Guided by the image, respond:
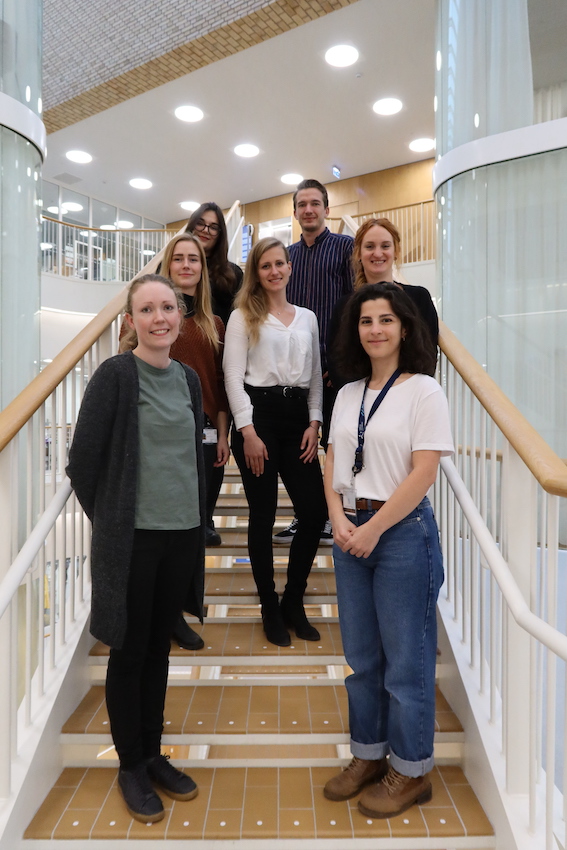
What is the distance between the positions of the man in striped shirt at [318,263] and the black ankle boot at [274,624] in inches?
23.4

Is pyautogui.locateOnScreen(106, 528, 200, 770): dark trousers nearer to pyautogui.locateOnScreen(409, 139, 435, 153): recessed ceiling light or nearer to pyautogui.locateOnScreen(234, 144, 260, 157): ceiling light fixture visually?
pyautogui.locateOnScreen(234, 144, 260, 157): ceiling light fixture

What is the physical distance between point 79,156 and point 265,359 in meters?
9.90

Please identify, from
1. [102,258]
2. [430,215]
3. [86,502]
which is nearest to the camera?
[86,502]

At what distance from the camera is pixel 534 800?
1.53 meters

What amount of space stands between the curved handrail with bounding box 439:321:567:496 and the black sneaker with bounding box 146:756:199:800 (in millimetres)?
1394

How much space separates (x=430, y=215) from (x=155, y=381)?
863 cm

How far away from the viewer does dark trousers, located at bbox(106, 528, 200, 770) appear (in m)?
1.60

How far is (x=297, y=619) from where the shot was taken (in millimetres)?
2404

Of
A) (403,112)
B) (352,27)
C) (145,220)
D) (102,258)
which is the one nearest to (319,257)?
(352,27)

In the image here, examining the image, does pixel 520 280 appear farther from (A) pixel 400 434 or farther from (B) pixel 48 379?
(B) pixel 48 379

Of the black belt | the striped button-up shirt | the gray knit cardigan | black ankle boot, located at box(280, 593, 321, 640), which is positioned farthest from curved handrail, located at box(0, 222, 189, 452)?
black ankle boot, located at box(280, 593, 321, 640)

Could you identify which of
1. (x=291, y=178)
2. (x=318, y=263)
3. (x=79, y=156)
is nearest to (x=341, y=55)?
(x=291, y=178)

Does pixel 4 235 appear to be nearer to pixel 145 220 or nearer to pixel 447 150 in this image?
pixel 447 150

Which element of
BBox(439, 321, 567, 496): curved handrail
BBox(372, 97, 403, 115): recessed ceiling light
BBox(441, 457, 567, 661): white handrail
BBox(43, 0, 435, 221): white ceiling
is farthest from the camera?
BBox(372, 97, 403, 115): recessed ceiling light
